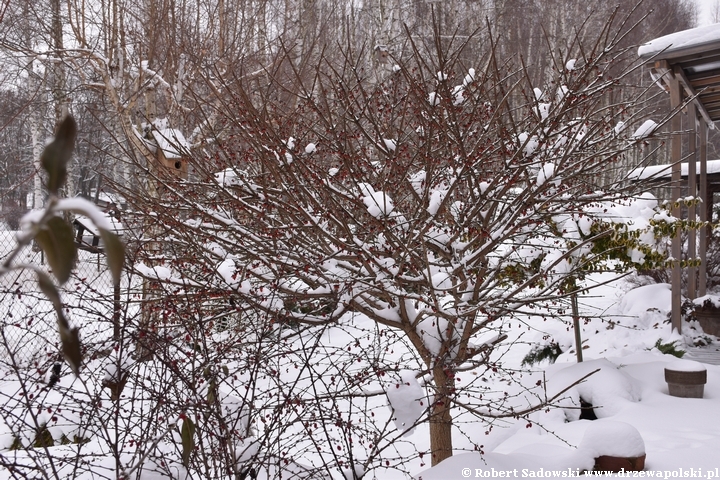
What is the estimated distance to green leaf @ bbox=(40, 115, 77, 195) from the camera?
0.46m

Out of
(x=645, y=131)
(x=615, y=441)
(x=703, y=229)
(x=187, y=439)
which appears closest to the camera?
(x=187, y=439)

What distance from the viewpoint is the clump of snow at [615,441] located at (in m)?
3.20

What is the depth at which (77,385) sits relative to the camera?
5957mm

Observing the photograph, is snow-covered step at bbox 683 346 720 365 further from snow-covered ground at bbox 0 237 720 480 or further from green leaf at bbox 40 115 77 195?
green leaf at bbox 40 115 77 195

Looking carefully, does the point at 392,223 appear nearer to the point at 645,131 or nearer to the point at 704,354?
the point at 645,131

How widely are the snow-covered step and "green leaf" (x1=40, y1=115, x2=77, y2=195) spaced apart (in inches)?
271

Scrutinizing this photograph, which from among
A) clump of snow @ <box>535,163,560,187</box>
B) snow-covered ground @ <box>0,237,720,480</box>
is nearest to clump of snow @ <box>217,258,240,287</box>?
snow-covered ground @ <box>0,237,720,480</box>

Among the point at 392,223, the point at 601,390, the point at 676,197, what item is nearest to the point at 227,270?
the point at 392,223

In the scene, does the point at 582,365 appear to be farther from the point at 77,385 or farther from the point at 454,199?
the point at 77,385

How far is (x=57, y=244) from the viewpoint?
0.46 m

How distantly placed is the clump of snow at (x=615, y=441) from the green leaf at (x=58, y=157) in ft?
11.2

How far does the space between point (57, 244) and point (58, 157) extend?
0.23 feet

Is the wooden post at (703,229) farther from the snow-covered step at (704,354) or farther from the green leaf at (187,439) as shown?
the green leaf at (187,439)

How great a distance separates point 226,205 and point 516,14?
14721 millimetres
